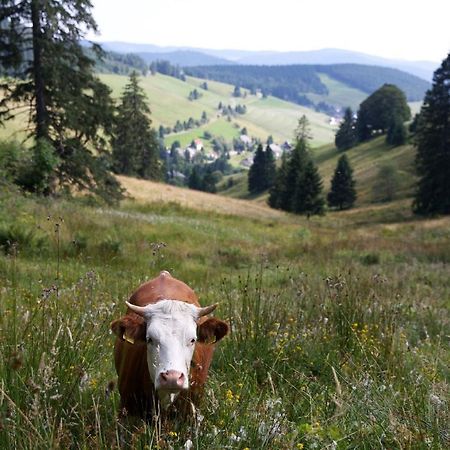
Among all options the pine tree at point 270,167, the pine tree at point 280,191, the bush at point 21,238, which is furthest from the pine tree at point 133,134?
the bush at point 21,238

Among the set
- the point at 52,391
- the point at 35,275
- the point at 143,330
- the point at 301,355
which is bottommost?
the point at 35,275

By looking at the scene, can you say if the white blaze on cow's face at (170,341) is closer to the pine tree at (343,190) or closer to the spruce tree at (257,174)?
the pine tree at (343,190)

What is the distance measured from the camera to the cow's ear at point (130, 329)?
3959 millimetres

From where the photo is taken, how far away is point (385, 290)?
938 cm

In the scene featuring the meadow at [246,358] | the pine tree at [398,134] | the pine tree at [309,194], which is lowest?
the pine tree at [309,194]

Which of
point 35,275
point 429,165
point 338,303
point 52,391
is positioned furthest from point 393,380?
point 429,165

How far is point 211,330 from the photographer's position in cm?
423

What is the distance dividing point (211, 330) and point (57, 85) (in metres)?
22.0

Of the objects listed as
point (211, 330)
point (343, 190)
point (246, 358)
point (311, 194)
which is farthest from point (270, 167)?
point (211, 330)

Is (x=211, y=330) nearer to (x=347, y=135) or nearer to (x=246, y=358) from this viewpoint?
(x=246, y=358)

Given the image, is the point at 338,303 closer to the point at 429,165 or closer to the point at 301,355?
the point at 301,355

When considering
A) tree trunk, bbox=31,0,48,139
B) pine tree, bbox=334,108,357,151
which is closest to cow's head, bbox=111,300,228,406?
tree trunk, bbox=31,0,48,139

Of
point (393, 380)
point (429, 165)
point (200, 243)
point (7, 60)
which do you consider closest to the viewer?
point (393, 380)

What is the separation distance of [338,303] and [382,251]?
13763 millimetres
